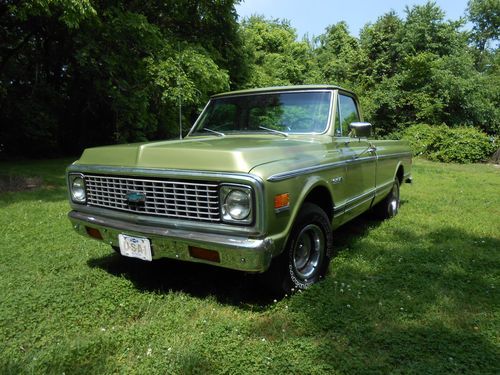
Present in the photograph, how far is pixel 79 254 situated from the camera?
4445 millimetres

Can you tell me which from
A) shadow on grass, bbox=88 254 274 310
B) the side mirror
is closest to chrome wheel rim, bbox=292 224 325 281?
shadow on grass, bbox=88 254 274 310

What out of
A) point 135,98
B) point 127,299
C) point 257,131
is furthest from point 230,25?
point 127,299

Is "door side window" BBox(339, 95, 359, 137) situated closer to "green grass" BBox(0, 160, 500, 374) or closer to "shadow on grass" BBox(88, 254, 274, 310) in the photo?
"green grass" BBox(0, 160, 500, 374)

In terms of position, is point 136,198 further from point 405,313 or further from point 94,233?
point 405,313

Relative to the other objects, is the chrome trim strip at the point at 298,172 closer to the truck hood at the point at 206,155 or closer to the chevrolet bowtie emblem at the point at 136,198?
the truck hood at the point at 206,155

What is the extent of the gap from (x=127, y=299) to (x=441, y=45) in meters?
22.5

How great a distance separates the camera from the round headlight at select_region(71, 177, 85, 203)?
3.65 meters

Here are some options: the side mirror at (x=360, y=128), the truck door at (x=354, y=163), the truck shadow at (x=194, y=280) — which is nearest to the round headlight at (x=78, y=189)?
the truck shadow at (x=194, y=280)

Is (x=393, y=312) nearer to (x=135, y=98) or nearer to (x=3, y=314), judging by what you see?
(x=3, y=314)

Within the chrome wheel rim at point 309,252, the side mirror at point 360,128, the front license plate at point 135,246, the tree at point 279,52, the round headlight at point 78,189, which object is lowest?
the chrome wheel rim at point 309,252

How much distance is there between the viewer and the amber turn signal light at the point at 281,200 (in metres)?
2.83

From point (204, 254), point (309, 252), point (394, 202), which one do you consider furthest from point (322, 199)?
point (394, 202)

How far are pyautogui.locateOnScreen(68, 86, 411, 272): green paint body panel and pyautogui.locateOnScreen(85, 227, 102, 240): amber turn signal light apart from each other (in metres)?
0.06

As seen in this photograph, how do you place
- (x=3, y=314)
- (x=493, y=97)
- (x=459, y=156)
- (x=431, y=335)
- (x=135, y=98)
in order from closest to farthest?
(x=431, y=335), (x=3, y=314), (x=135, y=98), (x=459, y=156), (x=493, y=97)
